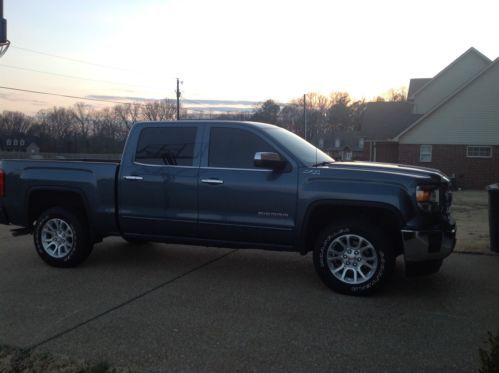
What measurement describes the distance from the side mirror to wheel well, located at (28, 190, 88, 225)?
270 cm

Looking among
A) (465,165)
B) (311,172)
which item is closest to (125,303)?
(311,172)

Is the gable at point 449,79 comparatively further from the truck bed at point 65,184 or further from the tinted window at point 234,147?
the truck bed at point 65,184

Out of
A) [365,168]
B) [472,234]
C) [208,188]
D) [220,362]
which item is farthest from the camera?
[472,234]

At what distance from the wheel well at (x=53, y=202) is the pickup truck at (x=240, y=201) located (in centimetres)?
2

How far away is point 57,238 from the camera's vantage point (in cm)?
657

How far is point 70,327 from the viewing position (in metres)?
4.39

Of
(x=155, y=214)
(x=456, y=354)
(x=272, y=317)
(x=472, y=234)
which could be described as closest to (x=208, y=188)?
(x=155, y=214)

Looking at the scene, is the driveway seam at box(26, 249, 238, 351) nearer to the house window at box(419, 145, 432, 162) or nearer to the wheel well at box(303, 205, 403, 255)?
the wheel well at box(303, 205, 403, 255)

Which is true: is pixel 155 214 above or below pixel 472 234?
above

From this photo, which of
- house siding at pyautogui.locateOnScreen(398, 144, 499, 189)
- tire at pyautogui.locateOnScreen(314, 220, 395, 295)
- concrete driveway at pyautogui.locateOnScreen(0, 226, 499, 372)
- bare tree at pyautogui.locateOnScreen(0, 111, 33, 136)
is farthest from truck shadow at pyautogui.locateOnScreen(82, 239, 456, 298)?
bare tree at pyautogui.locateOnScreen(0, 111, 33, 136)

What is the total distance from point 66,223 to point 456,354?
5.03m

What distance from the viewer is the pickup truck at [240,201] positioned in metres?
5.16

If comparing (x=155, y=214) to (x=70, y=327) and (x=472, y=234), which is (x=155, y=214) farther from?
(x=472, y=234)

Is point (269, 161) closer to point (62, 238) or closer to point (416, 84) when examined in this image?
point (62, 238)
